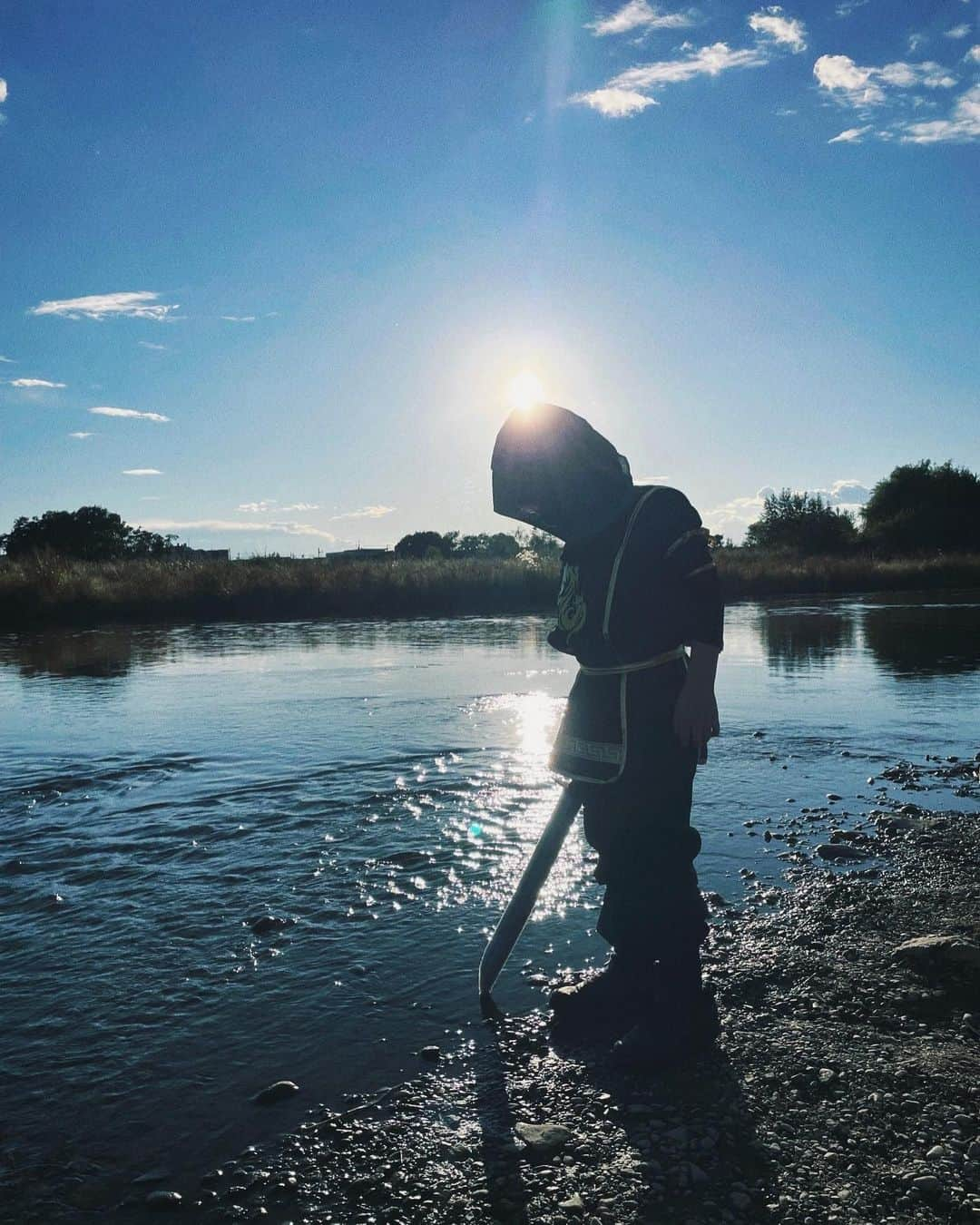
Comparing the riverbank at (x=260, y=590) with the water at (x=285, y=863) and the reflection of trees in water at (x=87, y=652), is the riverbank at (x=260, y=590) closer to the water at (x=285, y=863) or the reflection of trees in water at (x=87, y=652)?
the reflection of trees in water at (x=87, y=652)

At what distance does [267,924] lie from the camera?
13.4 feet

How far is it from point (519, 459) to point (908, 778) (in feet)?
15.0

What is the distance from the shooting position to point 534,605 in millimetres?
33594

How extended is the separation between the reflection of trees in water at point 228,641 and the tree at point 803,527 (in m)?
55.0

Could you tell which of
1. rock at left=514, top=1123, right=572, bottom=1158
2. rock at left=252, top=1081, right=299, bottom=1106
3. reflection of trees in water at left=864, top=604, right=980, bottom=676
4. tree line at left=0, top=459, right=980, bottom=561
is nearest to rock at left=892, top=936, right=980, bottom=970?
rock at left=514, top=1123, right=572, bottom=1158

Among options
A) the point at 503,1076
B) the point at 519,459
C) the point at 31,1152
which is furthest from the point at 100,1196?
the point at 519,459

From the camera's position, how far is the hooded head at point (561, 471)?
3400mm

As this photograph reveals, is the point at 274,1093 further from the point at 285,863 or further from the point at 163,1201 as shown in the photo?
the point at 285,863

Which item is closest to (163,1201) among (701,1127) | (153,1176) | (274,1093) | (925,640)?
(153,1176)

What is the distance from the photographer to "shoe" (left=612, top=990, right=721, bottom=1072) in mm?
2912

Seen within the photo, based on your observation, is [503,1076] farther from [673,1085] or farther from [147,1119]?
[147,1119]

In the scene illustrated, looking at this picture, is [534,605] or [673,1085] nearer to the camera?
[673,1085]

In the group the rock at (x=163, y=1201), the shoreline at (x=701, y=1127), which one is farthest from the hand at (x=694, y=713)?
the rock at (x=163, y=1201)

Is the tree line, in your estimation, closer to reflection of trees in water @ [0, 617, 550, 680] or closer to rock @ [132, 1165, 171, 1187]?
reflection of trees in water @ [0, 617, 550, 680]
